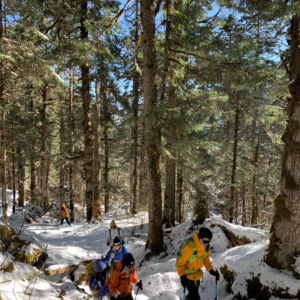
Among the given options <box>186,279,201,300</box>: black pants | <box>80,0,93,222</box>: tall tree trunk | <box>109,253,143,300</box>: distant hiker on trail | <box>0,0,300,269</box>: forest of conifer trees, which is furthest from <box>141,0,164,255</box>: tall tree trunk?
<box>80,0,93,222</box>: tall tree trunk

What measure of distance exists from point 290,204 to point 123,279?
3345 millimetres

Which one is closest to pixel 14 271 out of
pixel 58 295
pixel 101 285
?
pixel 58 295

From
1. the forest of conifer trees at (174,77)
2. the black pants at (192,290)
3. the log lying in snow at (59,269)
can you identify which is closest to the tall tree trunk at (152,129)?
the forest of conifer trees at (174,77)

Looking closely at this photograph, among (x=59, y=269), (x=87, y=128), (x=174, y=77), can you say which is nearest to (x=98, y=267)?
(x=59, y=269)

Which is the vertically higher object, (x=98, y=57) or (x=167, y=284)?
(x=98, y=57)

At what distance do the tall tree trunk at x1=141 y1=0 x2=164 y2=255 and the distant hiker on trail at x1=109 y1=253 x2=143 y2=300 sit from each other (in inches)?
125

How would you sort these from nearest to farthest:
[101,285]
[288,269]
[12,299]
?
[12,299]
[288,269]
[101,285]

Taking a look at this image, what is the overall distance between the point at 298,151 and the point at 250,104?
2909 mm

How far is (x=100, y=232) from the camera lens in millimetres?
10180

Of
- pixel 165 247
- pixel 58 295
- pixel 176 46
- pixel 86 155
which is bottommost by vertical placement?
pixel 165 247

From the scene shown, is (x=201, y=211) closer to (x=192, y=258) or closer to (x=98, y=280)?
(x=192, y=258)

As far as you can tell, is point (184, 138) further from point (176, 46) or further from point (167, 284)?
point (167, 284)

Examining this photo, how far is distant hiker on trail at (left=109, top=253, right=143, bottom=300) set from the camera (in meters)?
3.43

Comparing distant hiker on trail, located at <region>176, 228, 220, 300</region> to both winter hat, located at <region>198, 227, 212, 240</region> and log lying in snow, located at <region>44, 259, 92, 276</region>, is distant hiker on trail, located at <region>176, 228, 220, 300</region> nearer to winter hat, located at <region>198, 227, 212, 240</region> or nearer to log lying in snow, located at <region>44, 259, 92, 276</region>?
winter hat, located at <region>198, 227, 212, 240</region>
